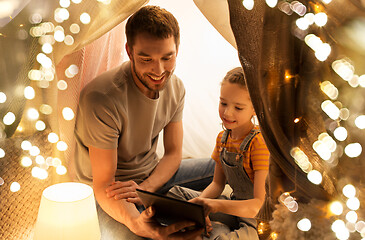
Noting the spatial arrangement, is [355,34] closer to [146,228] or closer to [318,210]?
[318,210]

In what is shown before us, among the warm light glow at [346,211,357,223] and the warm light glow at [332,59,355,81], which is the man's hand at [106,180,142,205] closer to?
the warm light glow at [346,211,357,223]

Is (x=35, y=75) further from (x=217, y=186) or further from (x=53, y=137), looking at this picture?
(x=217, y=186)

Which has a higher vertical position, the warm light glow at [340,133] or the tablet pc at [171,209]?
the warm light glow at [340,133]

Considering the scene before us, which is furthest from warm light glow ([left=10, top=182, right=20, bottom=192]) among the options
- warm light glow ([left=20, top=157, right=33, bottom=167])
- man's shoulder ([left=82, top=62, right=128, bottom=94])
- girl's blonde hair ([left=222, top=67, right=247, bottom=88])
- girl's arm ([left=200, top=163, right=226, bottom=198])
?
girl's blonde hair ([left=222, top=67, right=247, bottom=88])

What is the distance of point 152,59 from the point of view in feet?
4.68

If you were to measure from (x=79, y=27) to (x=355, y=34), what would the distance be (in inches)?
32.2

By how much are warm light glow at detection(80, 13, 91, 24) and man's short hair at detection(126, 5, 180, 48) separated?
196 mm

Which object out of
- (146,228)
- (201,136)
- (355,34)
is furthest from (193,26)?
(355,34)

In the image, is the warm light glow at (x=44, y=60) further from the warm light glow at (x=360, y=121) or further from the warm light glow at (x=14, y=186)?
the warm light glow at (x=360, y=121)

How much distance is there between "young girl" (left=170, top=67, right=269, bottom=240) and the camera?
1455mm

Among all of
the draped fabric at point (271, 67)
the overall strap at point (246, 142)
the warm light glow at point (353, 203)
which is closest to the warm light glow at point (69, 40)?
the draped fabric at point (271, 67)

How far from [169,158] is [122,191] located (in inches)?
14.2

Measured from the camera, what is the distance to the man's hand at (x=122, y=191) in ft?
4.95

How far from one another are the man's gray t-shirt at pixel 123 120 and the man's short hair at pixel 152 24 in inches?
7.5
